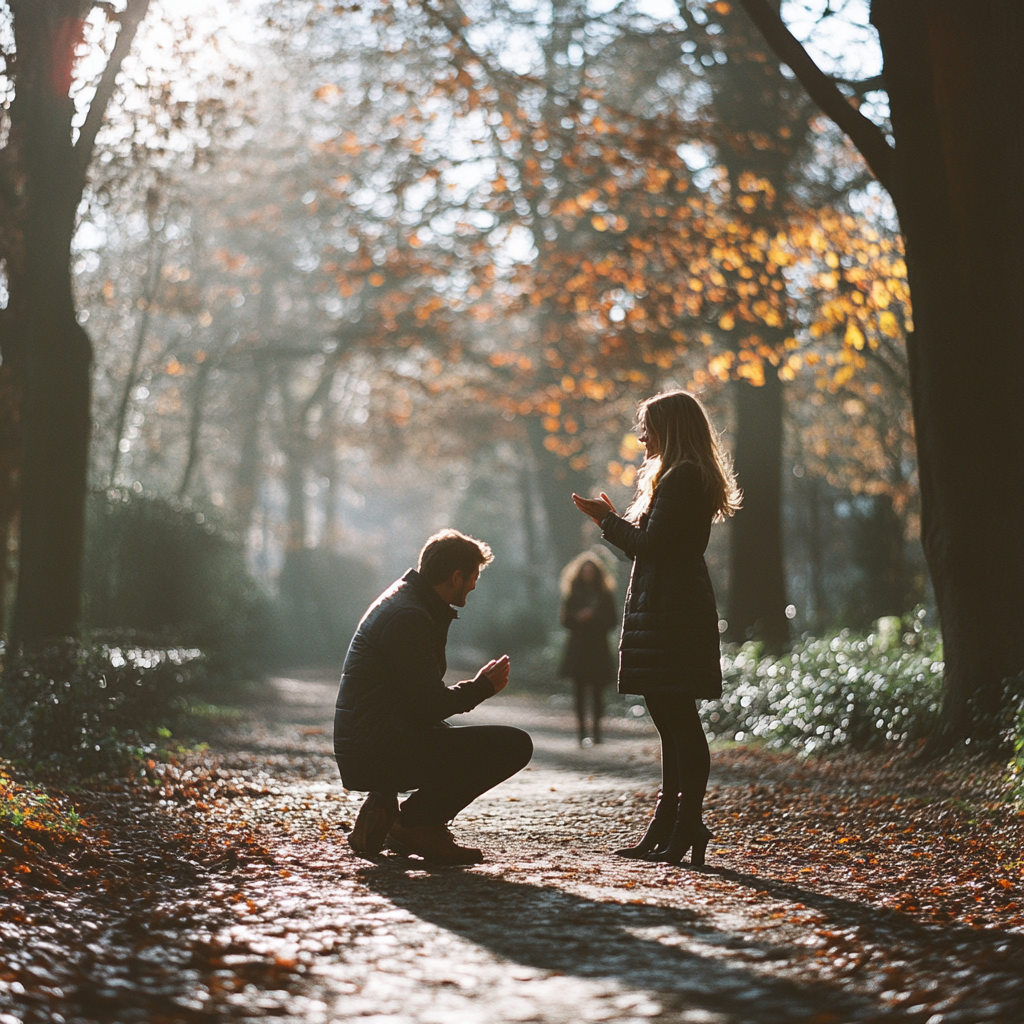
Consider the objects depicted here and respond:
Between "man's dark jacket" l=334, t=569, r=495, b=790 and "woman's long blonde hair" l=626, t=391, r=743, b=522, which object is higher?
"woman's long blonde hair" l=626, t=391, r=743, b=522

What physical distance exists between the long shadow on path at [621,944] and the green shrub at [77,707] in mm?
4047

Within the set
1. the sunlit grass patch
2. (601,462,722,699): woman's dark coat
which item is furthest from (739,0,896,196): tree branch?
the sunlit grass patch

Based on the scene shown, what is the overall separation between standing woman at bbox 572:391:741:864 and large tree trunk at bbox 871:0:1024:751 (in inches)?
126

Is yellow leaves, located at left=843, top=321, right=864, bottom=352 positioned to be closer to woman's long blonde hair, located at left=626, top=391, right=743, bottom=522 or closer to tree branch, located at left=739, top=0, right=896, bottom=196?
Answer: tree branch, located at left=739, top=0, right=896, bottom=196

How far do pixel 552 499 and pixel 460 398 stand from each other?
3.72 metres

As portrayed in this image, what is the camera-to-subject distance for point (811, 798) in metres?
7.89

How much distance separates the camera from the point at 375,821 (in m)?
5.42

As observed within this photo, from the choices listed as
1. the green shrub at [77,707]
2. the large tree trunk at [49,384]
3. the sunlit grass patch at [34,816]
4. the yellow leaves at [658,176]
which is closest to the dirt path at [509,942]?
the sunlit grass patch at [34,816]

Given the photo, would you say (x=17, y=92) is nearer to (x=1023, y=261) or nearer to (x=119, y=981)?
(x=1023, y=261)

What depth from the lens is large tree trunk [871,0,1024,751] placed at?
749 centimetres

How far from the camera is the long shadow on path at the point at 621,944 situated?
131 inches

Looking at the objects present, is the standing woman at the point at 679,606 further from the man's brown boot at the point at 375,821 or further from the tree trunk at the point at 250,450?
the tree trunk at the point at 250,450

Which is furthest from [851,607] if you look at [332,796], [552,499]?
[332,796]

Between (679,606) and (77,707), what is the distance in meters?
5.62
